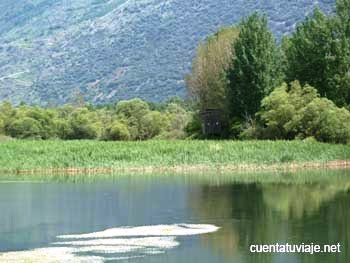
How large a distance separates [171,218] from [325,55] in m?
44.5

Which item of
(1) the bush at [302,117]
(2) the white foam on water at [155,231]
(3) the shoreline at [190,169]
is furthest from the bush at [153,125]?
(2) the white foam on water at [155,231]

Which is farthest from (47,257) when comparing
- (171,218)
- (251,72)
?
(251,72)

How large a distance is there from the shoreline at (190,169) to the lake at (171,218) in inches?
231

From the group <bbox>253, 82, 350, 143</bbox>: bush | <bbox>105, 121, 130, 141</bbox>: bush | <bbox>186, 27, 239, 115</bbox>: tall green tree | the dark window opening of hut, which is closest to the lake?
<bbox>253, 82, 350, 143</bbox>: bush

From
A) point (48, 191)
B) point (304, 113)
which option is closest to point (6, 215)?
point (48, 191)

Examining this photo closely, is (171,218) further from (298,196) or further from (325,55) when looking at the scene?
(325,55)

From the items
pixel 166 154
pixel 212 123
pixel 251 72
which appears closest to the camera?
pixel 166 154

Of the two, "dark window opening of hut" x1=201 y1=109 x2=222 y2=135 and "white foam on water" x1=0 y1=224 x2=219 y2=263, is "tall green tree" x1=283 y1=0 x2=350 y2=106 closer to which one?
"dark window opening of hut" x1=201 y1=109 x2=222 y2=135

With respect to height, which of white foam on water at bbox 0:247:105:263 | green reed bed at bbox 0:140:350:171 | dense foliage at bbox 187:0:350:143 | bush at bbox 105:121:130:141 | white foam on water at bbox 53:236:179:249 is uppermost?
dense foliage at bbox 187:0:350:143

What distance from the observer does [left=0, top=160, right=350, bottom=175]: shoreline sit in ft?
182

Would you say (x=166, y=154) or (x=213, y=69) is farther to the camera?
(x=213, y=69)

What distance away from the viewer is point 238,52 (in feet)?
244

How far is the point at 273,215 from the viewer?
3188cm

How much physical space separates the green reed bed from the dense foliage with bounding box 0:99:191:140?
40.8 meters
